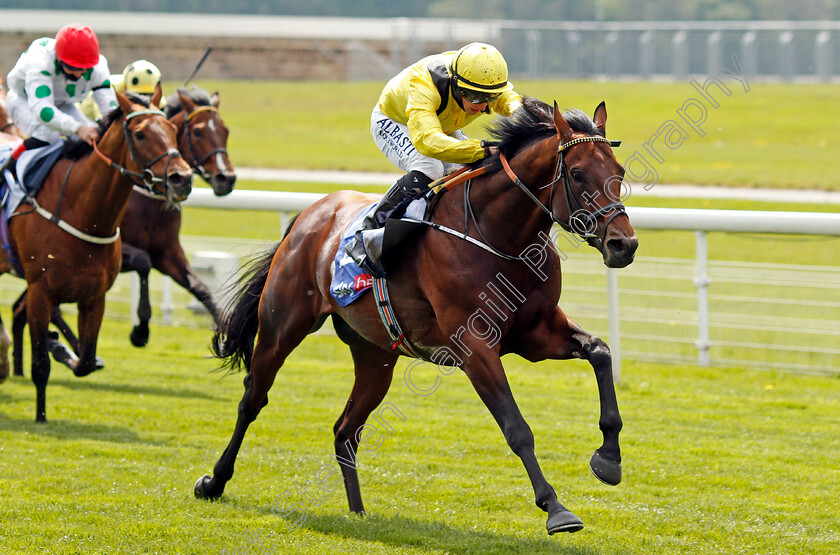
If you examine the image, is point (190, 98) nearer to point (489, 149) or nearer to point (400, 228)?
point (400, 228)

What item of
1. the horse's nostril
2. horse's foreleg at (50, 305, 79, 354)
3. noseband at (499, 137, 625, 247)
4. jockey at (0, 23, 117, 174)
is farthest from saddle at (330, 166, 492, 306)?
horse's foreleg at (50, 305, 79, 354)

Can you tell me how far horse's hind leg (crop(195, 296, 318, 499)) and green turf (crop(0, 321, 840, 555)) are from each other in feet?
0.40

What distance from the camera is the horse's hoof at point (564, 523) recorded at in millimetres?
3451

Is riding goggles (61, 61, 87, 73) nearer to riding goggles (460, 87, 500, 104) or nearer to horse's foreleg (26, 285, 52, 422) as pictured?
horse's foreleg (26, 285, 52, 422)

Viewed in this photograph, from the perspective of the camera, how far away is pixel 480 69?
406 cm

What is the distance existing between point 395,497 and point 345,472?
32cm

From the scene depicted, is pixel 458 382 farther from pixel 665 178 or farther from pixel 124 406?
pixel 665 178

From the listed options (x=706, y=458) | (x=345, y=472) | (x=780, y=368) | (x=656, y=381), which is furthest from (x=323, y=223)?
(x=780, y=368)

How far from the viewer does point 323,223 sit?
16.2ft

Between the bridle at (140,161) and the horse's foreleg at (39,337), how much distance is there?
87 cm

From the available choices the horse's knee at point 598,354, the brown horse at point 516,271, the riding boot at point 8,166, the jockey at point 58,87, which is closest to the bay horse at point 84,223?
the jockey at point 58,87

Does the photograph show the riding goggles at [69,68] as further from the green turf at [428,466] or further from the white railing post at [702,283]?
the white railing post at [702,283]

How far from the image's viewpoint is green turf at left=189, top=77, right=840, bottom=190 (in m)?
17.2

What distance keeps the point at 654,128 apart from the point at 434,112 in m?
17.1
